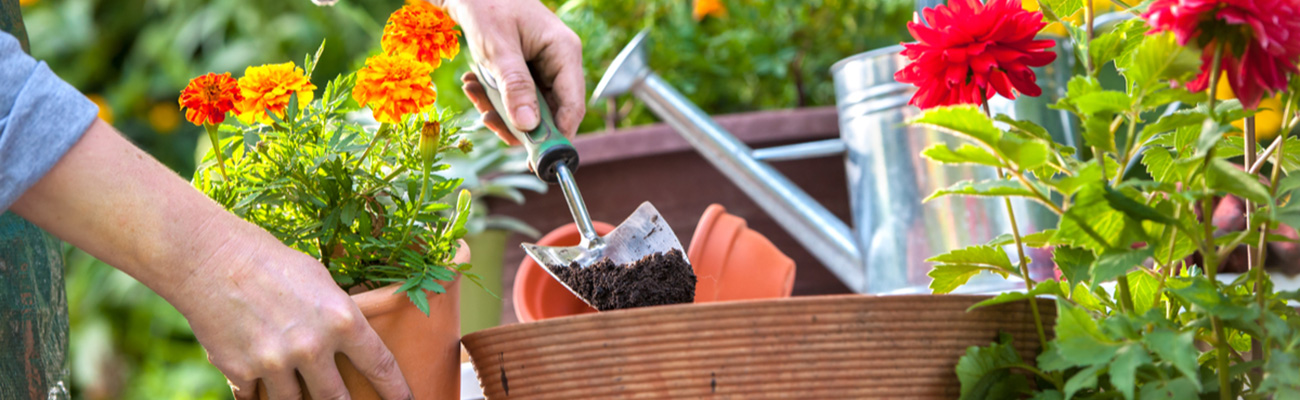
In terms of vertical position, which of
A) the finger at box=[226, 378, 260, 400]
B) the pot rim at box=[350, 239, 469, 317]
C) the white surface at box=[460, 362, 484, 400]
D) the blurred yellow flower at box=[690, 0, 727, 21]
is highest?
the blurred yellow flower at box=[690, 0, 727, 21]

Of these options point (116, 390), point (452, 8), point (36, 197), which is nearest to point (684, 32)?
point (452, 8)

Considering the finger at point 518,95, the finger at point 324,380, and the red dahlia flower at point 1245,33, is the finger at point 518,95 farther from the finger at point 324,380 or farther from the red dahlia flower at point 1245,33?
the red dahlia flower at point 1245,33

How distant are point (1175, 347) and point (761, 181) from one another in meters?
0.72

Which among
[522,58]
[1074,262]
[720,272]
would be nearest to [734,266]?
[720,272]

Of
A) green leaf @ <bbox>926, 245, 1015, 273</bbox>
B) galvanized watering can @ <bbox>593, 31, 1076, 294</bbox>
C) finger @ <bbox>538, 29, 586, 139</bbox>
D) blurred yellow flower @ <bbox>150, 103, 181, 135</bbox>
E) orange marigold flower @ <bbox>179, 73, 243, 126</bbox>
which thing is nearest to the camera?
green leaf @ <bbox>926, 245, 1015, 273</bbox>

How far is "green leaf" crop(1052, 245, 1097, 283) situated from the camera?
0.47 m

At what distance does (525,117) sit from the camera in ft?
2.51

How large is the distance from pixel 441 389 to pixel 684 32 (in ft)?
3.36

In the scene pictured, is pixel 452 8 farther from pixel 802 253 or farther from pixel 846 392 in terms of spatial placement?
pixel 802 253

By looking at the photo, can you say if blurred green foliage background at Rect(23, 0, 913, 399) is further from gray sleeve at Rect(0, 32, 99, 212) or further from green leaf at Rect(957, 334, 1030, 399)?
green leaf at Rect(957, 334, 1030, 399)

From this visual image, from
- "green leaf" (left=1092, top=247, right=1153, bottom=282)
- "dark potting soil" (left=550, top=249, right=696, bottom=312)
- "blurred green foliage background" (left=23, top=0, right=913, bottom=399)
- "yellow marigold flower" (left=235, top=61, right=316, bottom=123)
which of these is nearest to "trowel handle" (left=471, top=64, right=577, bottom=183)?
"dark potting soil" (left=550, top=249, right=696, bottom=312)

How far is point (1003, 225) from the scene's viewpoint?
39.8 inches

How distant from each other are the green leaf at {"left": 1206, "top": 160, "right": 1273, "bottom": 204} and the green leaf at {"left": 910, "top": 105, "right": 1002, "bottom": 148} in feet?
0.33

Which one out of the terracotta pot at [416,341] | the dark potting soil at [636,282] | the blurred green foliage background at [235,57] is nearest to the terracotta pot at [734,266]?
the dark potting soil at [636,282]
